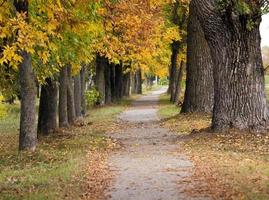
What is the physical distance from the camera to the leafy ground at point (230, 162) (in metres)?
9.26

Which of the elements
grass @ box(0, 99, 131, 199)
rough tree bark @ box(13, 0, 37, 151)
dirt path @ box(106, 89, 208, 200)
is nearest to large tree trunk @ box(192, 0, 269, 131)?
dirt path @ box(106, 89, 208, 200)

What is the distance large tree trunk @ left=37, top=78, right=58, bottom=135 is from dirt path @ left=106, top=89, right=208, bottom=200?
10.7ft

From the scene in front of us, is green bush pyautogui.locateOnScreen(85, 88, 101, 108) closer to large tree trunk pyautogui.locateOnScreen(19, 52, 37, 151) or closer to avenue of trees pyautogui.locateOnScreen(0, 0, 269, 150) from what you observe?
avenue of trees pyautogui.locateOnScreen(0, 0, 269, 150)

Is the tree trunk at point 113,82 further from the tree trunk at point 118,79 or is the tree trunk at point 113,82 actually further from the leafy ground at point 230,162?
the leafy ground at point 230,162

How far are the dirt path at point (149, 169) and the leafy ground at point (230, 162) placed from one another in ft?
1.19

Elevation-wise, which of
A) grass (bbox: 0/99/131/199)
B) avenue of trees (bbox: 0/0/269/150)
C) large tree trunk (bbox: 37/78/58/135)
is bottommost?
grass (bbox: 0/99/131/199)

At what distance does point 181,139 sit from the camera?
56.7 feet

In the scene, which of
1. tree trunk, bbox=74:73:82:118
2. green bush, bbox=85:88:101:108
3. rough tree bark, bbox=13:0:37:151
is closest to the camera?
rough tree bark, bbox=13:0:37:151

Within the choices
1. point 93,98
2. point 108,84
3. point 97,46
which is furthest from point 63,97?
point 108,84

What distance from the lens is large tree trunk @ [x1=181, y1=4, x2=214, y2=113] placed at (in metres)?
24.8

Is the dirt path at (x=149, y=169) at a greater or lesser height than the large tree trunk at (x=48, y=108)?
lesser

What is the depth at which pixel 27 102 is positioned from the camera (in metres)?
13.9

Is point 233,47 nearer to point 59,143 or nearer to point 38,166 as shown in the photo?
point 59,143

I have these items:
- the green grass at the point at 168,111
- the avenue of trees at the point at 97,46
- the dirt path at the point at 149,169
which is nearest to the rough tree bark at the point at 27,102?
the avenue of trees at the point at 97,46
